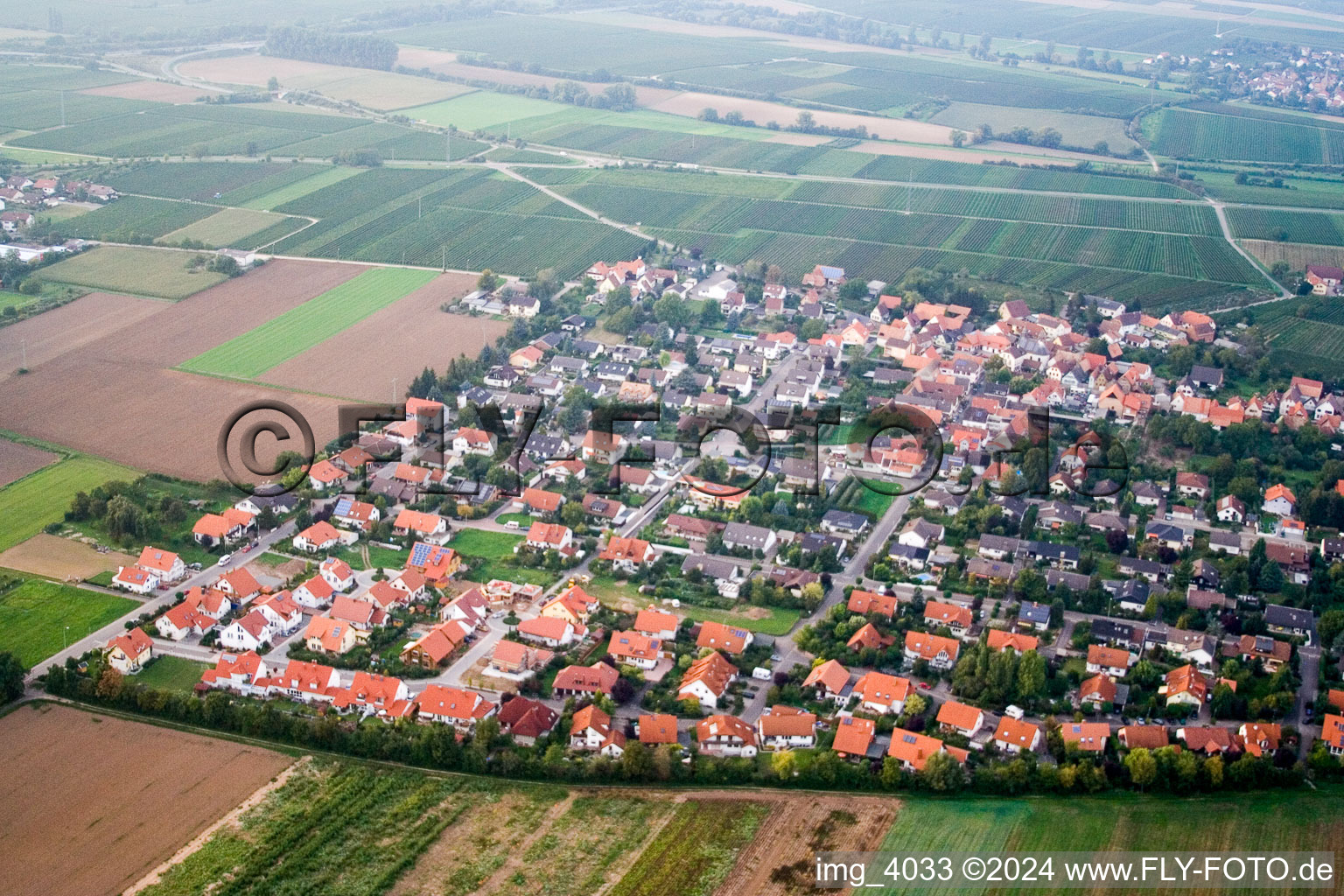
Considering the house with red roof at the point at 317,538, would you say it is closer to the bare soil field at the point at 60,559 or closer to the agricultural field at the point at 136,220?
the bare soil field at the point at 60,559

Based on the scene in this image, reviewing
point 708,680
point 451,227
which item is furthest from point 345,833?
point 451,227

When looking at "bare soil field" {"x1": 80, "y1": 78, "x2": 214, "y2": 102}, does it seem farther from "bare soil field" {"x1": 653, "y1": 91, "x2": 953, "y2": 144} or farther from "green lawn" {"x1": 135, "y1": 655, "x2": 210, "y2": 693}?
"green lawn" {"x1": 135, "y1": 655, "x2": 210, "y2": 693}

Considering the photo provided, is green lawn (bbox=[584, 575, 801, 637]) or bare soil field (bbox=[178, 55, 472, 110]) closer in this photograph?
green lawn (bbox=[584, 575, 801, 637])

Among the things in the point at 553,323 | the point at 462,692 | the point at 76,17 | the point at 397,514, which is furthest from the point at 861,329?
the point at 76,17

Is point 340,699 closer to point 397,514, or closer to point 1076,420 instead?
point 397,514

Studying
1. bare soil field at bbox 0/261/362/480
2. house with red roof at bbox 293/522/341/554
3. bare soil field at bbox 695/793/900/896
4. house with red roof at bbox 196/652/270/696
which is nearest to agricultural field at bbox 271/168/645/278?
bare soil field at bbox 0/261/362/480

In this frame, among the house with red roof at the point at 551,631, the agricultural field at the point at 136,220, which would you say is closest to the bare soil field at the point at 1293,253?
the house with red roof at the point at 551,631
